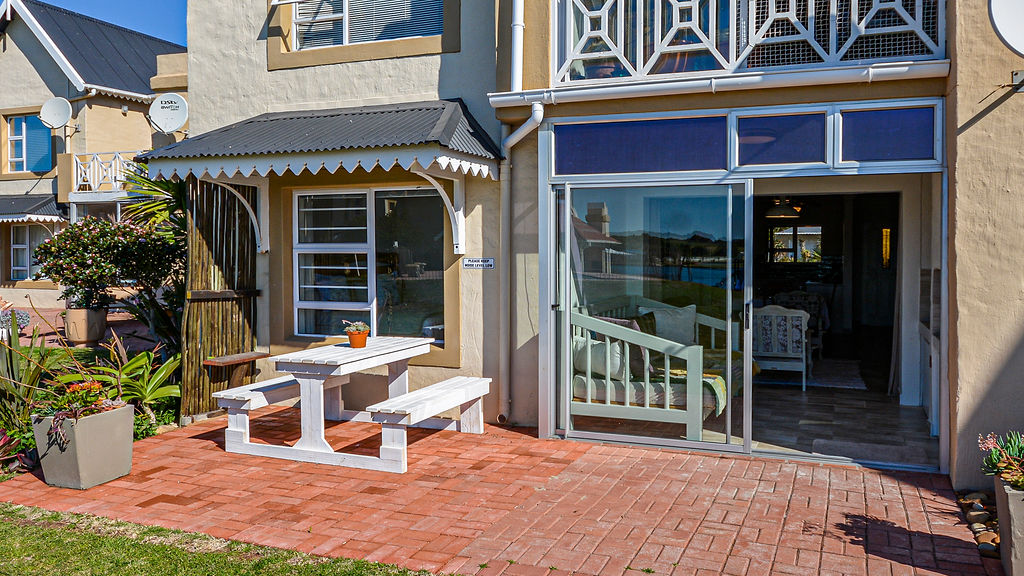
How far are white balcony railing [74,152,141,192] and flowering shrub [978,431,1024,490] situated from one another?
19899 mm

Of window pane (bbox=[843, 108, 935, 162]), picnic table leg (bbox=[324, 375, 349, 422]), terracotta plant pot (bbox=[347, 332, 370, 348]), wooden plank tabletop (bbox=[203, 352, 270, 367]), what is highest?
window pane (bbox=[843, 108, 935, 162])

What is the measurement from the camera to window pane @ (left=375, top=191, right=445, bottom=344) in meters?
8.15

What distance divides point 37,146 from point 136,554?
21.0 m

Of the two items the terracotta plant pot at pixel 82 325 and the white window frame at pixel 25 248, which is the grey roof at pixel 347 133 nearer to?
the terracotta plant pot at pixel 82 325

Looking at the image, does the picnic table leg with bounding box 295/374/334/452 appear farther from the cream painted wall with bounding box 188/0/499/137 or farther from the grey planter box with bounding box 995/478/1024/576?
the grey planter box with bounding box 995/478/1024/576

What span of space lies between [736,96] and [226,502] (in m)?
→ 4.91

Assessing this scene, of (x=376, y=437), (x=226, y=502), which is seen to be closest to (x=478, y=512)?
(x=226, y=502)

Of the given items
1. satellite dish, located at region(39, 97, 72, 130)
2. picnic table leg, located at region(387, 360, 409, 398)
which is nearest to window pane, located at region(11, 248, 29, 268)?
satellite dish, located at region(39, 97, 72, 130)

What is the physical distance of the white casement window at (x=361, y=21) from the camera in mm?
8219

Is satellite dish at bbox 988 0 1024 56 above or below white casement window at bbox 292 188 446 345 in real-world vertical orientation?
above

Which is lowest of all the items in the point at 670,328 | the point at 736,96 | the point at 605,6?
the point at 670,328

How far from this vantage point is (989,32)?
18.8ft

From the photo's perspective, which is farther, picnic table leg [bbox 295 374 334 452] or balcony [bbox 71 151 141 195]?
balcony [bbox 71 151 141 195]

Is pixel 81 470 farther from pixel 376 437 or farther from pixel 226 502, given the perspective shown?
pixel 376 437
